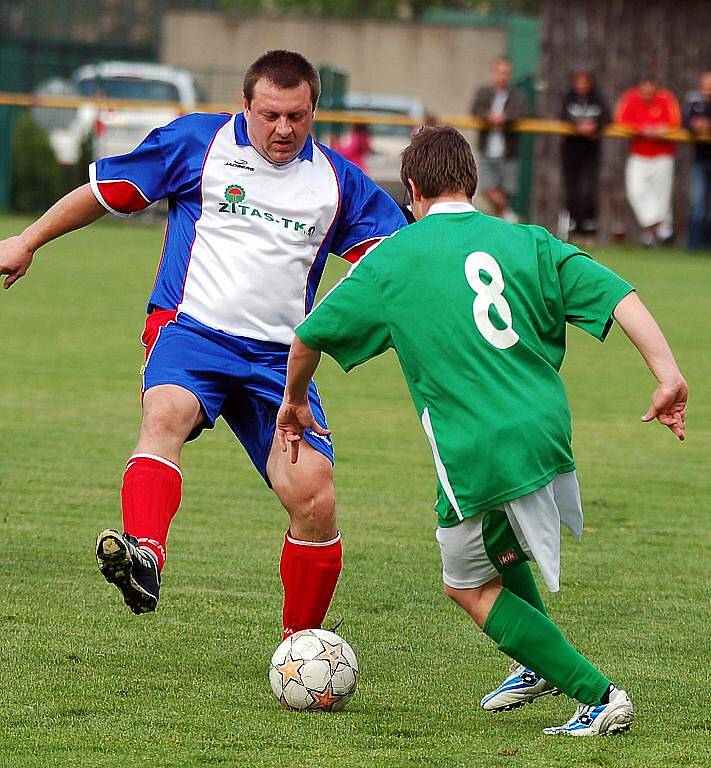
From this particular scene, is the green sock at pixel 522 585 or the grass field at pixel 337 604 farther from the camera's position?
the green sock at pixel 522 585

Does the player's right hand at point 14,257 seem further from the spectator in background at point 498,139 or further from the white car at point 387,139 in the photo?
the spectator in background at point 498,139

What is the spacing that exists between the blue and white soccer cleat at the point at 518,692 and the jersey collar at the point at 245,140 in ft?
6.01

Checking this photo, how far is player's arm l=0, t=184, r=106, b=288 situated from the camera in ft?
16.5

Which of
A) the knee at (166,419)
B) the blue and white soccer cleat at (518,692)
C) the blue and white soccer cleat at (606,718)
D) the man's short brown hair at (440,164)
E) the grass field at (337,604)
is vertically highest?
the man's short brown hair at (440,164)

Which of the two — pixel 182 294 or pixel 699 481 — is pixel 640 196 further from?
pixel 182 294

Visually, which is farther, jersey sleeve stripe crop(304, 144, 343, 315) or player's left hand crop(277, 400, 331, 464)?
jersey sleeve stripe crop(304, 144, 343, 315)

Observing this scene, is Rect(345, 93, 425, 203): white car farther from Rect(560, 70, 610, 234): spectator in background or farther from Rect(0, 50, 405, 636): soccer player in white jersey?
Rect(0, 50, 405, 636): soccer player in white jersey

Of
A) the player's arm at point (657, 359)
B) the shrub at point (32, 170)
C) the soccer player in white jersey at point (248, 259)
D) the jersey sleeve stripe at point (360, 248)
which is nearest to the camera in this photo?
the player's arm at point (657, 359)

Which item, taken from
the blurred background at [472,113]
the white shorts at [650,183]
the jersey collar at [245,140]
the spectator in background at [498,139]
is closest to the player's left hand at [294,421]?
the jersey collar at [245,140]

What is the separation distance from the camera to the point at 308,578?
16.0ft

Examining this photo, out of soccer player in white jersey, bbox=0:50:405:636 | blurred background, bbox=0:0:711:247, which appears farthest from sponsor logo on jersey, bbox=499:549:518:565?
blurred background, bbox=0:0:711:247

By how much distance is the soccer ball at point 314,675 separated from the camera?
437 cm

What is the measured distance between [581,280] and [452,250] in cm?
34

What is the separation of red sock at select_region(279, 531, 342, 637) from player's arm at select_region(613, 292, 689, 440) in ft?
4.21
